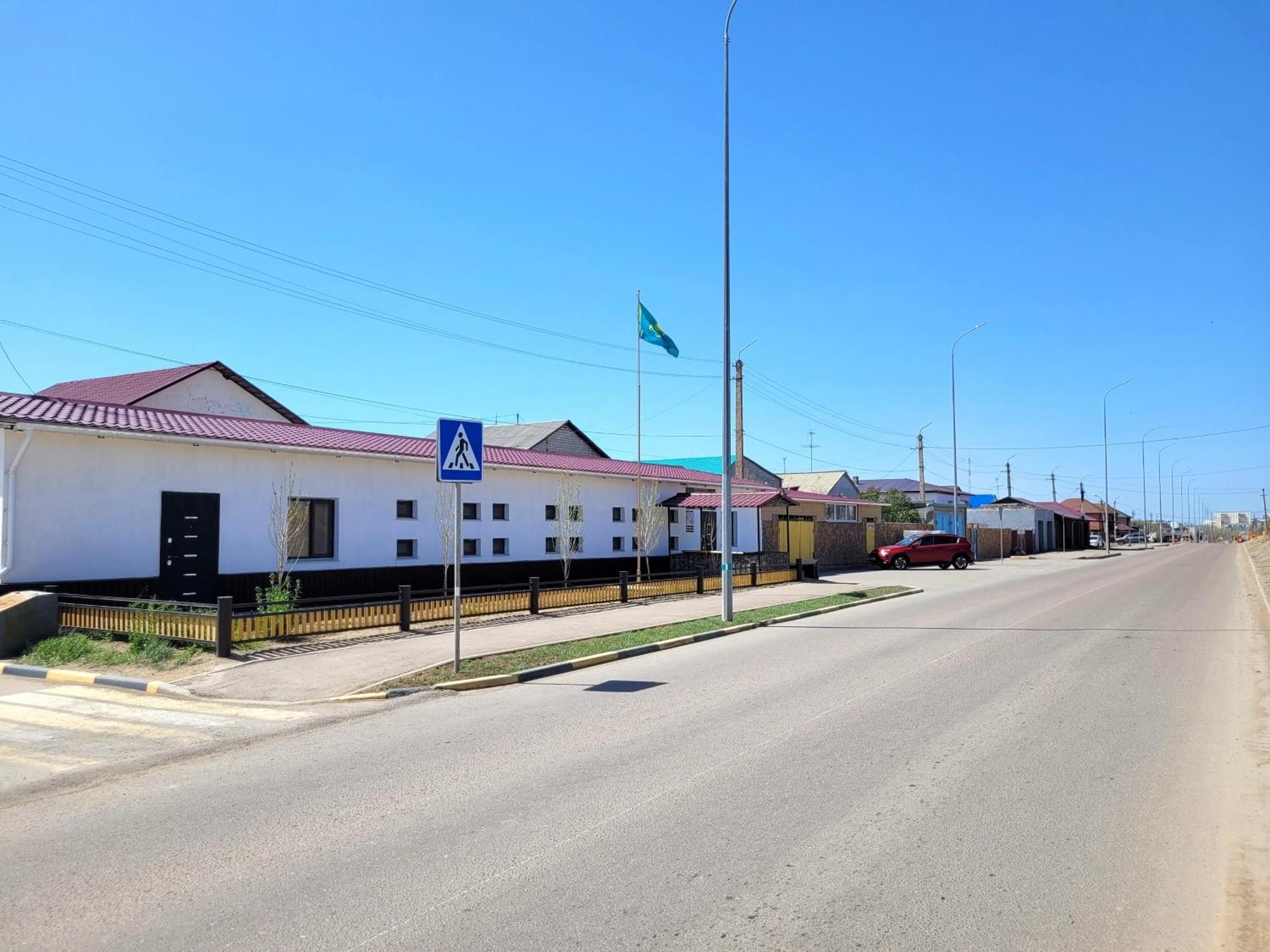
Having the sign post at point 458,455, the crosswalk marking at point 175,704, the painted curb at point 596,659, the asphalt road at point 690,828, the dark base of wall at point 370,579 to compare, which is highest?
the sign post at point 458,455

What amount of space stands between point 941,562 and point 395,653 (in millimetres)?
36055

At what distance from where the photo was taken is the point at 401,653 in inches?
519

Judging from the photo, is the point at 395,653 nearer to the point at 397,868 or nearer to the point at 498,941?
the point at 397,868

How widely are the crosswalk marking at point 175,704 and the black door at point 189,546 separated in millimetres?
5674

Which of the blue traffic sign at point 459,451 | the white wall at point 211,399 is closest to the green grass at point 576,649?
the blue traffic sign at point 459,451

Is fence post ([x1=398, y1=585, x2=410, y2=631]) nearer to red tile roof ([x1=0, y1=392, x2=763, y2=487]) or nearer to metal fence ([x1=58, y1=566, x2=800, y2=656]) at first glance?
metal fence ([x1=58, y1=566, x2=800, y2=656])

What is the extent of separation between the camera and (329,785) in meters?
6.75

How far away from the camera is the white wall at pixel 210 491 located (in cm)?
1517

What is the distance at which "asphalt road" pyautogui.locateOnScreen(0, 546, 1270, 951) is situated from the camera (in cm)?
428

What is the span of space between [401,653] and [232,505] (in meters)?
6.89

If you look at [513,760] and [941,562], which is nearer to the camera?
[513,760]

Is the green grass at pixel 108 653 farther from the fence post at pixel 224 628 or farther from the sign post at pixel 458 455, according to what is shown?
the sign post at pixel 458 455

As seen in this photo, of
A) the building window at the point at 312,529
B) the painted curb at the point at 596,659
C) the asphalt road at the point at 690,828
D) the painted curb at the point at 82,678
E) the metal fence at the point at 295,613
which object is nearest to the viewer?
the asphalt road at the point at 690,828

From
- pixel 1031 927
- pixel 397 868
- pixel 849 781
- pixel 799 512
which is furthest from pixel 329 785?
pixel 799 512
